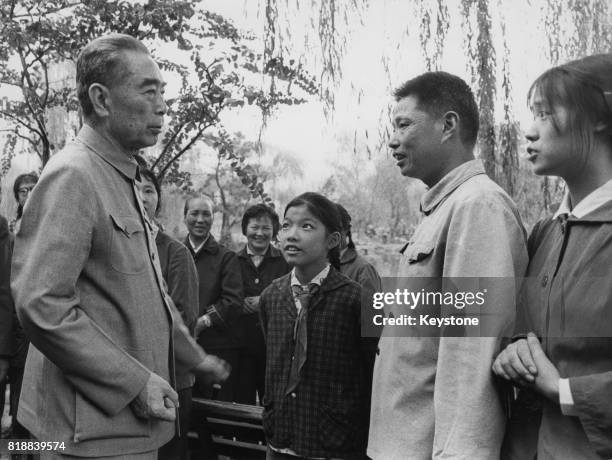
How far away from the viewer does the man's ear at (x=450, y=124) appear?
6.48 ft

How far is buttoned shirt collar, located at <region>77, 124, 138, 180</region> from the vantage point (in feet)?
5.90

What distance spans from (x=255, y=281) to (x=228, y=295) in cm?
34

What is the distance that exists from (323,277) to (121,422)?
1.12 m

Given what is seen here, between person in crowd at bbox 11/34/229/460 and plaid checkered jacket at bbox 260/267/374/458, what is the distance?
620mm

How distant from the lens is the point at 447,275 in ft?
5.56

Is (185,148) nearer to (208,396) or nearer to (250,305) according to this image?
(250,305)

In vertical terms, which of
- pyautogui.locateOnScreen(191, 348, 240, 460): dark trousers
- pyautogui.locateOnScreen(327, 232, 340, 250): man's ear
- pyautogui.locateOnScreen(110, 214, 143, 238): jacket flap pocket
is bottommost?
pyautogui.locateOnScreen(191, 348, 240, 460): dark trousers

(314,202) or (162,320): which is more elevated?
(314,202)

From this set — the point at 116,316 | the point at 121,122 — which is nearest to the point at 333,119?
the point at 121,122

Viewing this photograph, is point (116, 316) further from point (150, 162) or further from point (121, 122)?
point (150, 162)

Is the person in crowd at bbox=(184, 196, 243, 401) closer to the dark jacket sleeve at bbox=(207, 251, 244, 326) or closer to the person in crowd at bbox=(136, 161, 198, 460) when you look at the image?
the dark jacket sleeve at bbox=(207, 251, 244, 326)

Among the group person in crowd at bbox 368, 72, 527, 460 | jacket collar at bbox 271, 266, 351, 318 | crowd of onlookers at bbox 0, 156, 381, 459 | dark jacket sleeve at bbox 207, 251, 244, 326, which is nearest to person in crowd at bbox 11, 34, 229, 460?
person in crowd at bbox 368, 72, 527, 460

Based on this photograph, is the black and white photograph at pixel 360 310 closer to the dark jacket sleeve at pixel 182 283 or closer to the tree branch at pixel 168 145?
the dark jacket sleeve at pixel 182 283

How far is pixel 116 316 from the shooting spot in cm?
167
